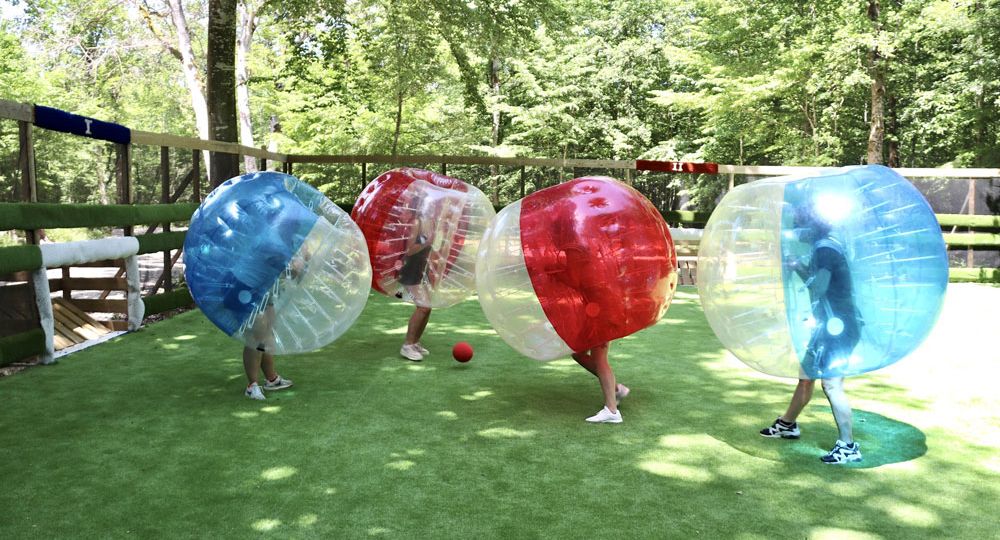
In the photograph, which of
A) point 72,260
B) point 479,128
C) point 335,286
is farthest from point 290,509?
point 479,128

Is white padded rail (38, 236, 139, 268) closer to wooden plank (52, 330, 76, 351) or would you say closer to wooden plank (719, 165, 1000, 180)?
wooden plank (52, 330, 76, 351)

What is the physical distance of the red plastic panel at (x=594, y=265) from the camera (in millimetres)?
4355

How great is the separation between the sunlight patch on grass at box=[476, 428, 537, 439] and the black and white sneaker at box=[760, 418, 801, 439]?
138 centimetres

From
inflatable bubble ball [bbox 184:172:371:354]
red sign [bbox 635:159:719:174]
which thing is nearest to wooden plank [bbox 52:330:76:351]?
inflatable bubble ball [bbox 184:172:371:354]

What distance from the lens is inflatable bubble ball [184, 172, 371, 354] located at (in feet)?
14.9

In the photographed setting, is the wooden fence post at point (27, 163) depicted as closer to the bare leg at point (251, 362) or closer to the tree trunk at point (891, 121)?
the bare leg at point (251, 362)

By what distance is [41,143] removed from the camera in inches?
272

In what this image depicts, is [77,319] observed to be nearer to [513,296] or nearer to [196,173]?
[196,173]

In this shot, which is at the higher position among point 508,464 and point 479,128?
point 479,128

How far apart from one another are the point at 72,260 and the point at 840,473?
5.97 meters

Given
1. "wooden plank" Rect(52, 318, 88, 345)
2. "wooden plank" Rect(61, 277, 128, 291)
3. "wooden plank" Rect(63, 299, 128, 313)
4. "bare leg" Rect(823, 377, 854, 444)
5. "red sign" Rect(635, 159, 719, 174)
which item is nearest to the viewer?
"bare leg" Rect(823, 377, 854, 444)

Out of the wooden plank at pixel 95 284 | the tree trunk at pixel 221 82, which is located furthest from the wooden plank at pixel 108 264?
the tree trunk at pixel 221 82

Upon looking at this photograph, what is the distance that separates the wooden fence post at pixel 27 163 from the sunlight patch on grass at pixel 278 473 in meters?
3.68

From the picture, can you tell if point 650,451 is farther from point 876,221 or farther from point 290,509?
point 290,509
